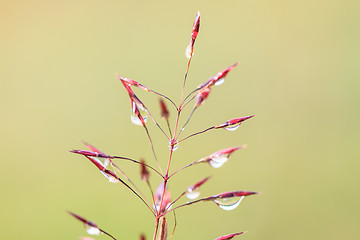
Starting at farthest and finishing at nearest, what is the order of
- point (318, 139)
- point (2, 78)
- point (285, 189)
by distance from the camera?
point (2, 78) < point (318, 139) < point (285, 189)

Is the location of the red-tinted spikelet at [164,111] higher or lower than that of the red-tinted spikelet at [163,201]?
higher

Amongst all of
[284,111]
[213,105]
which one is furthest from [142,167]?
[284,111]

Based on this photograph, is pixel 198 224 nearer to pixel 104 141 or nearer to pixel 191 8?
pixel 104 141

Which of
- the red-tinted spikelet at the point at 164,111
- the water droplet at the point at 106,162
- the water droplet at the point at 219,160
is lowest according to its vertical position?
the water droplet at the point at 106,162

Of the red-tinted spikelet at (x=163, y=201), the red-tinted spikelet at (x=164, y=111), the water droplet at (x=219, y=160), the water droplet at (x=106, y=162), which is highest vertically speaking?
the red-tinted spikelet at (x=164, y=111)

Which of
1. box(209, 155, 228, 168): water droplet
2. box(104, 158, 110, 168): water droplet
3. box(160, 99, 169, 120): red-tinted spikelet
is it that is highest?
box(160, 99, 169, 120): red-tinted spikelet

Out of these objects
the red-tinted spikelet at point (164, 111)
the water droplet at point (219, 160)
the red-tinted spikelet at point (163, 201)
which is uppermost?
the red-tinted spikelet at point (164, 111)

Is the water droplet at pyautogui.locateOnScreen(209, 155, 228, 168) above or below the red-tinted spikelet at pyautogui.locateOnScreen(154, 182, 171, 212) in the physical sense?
above

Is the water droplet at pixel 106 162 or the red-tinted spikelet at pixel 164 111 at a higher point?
the red-tinted spikelet at pixel 164 111

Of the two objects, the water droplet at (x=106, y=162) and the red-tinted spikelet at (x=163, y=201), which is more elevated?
the water droplet at (x=106, y=162)

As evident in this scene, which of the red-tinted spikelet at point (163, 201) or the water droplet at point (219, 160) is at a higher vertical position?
the water droplet at point (219, 160)

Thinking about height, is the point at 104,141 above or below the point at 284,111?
below
